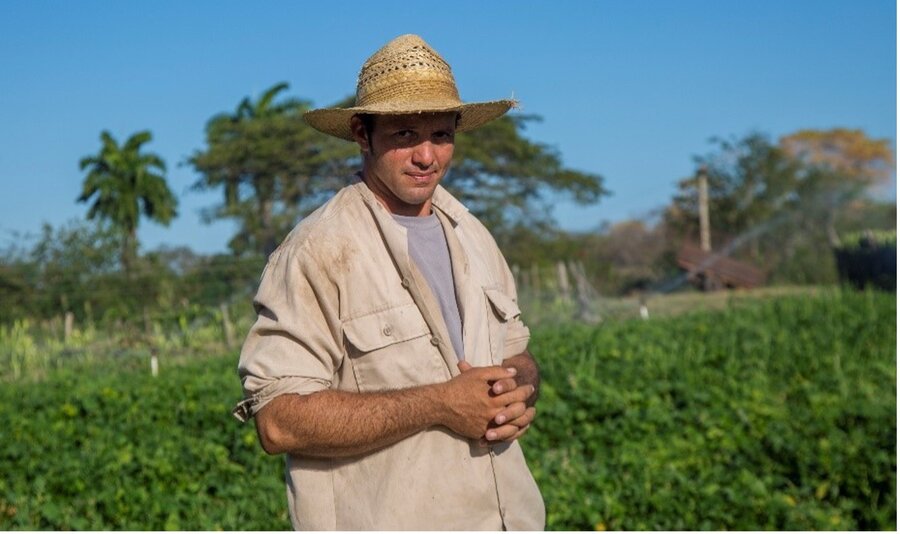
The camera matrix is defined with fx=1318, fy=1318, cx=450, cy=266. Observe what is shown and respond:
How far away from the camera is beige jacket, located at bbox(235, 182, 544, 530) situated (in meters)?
2.49

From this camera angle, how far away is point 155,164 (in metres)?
42.5

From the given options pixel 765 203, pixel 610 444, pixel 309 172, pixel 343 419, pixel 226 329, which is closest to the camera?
pixel 343 419

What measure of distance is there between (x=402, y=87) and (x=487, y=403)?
0.64 m

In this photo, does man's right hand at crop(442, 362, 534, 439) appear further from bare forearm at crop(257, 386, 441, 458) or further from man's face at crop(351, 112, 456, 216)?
man's face at crop(351, 112, 456, 216)

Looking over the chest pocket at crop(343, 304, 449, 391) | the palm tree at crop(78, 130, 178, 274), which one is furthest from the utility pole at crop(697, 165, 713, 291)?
the chest pocket at crop(343, 304, 449, 391)

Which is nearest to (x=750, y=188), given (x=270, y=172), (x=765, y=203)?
(x=765, y=203)

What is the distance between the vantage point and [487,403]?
8.10ft

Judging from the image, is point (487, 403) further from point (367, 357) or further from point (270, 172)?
point (270, 172)

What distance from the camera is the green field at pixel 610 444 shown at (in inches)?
255

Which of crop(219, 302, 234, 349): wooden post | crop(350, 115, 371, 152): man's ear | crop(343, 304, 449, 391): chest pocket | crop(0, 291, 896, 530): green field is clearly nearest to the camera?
crop(343, 304, 449, 391): chest pocket

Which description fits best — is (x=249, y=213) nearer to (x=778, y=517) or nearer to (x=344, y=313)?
(x=778, y=517)

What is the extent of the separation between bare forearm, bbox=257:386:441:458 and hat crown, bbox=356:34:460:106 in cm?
58

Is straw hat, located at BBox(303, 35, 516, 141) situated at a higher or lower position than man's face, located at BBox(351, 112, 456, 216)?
higher

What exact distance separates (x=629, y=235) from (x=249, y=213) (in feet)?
54.1
